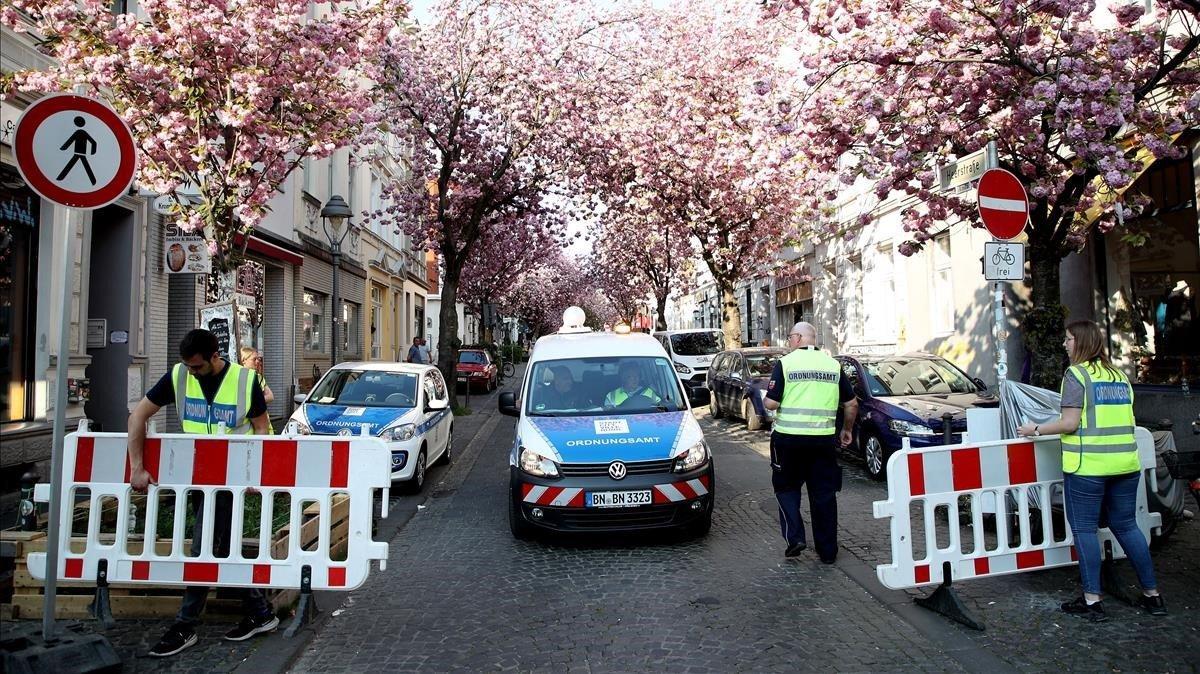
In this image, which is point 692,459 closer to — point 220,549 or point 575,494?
point 575,494

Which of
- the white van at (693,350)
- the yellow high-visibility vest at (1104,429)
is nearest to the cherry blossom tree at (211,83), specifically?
the yellow high-visibility vest at (1104,429)

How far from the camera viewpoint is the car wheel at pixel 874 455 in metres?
9.85

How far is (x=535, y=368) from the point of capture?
8125mm

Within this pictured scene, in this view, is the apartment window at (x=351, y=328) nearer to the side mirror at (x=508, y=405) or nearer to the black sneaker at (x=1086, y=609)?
the side mirror at (x=508, y=405)

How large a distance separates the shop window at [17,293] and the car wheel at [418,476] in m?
4.73

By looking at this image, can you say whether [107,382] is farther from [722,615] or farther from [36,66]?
[722,615]

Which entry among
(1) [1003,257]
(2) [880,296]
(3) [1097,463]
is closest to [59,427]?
(3) [1097,463]

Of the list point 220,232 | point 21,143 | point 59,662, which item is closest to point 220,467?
point 59,662

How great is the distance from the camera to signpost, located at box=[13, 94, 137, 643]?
163 inches

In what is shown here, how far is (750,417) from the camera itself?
1523 centimetres

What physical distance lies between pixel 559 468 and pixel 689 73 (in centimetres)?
1535

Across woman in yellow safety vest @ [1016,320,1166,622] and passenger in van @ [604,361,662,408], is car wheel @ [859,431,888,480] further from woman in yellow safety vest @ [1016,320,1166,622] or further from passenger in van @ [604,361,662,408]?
woman in yellow safety vest @ [1016,320,1166,622]

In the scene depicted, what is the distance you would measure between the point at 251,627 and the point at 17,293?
294 inches

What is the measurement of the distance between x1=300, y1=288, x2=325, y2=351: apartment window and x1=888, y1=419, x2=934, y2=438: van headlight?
14.8 meters
